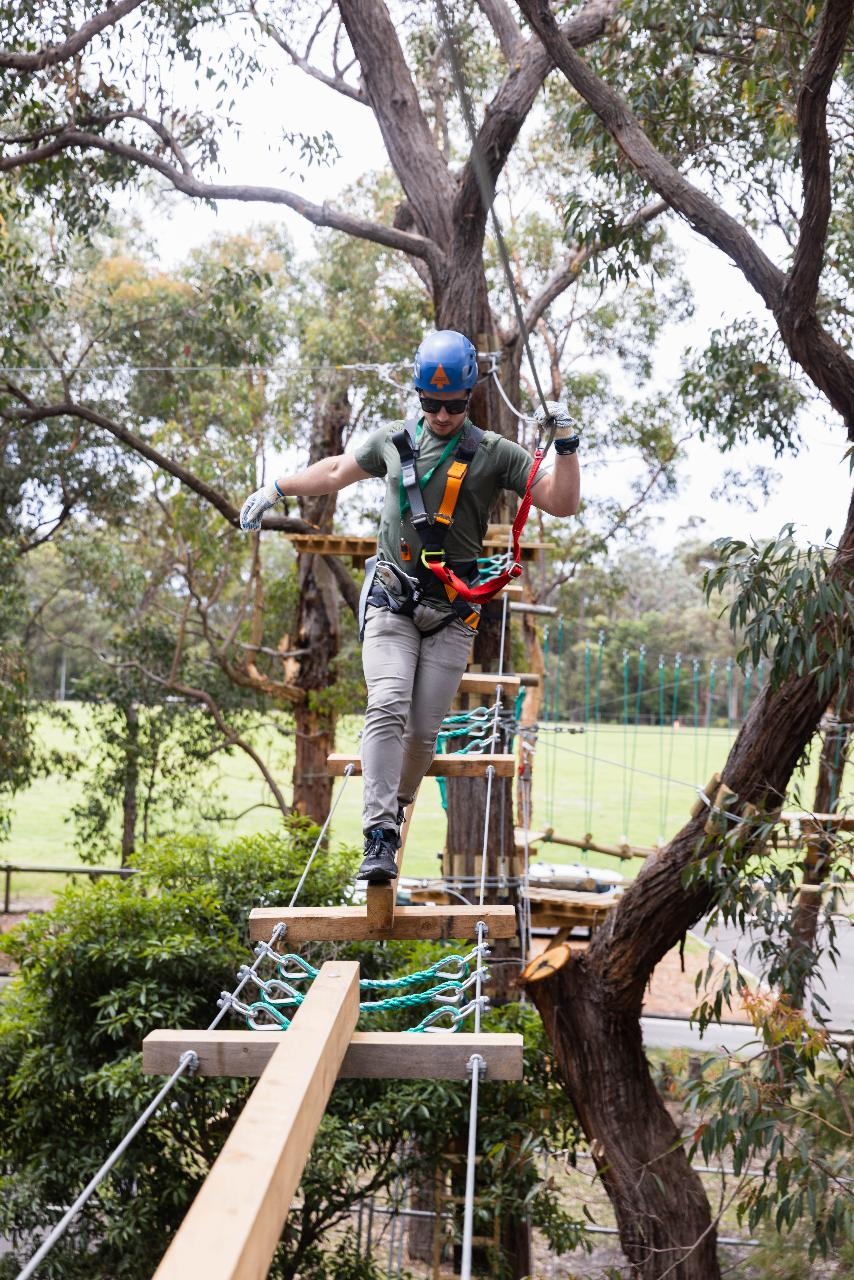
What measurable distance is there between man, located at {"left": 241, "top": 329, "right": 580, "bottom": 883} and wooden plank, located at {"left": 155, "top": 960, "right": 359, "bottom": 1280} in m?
1.16

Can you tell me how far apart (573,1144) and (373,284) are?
10.4m

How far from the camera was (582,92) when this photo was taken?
5.48 metres

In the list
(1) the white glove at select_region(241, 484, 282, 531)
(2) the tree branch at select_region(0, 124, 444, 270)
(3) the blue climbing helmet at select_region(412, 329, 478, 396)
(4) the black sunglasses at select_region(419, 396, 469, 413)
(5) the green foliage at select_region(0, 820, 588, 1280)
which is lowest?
(5) the green foliage at select_region(0, 820, 588, 1280)

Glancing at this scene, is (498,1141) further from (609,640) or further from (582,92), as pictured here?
(609,640)

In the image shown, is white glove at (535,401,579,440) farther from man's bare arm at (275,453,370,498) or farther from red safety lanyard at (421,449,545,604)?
man's bare arm at (275,453,370,498)

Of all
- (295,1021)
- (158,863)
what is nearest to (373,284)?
(158,863)

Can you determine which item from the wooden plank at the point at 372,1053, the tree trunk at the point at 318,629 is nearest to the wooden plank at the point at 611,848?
the tree trunk at the point at 318,629

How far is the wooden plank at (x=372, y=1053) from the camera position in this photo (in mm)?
2221

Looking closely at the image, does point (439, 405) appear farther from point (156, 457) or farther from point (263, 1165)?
point (156, 457)

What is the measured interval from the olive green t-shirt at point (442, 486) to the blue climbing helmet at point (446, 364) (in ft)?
0.60

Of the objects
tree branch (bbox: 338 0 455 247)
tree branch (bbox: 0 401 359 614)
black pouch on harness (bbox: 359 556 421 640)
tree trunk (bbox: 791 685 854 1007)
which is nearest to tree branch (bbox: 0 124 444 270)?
tree branch (bbox: 338 0 455 247)

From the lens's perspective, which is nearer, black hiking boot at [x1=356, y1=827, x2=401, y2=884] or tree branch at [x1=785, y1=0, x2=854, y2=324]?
black hiking boot at [x1=356, y1=827, x2=401, y2=884]

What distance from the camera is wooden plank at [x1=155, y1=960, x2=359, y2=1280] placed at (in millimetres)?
1293

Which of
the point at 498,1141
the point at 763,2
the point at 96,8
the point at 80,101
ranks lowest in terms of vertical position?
the point at 498,1141
